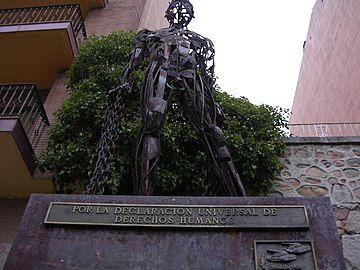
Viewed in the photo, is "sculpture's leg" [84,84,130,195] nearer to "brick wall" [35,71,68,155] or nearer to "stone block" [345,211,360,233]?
"stone block" [345,211,360,233]

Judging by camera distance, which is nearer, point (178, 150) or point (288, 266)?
point (288, 266)

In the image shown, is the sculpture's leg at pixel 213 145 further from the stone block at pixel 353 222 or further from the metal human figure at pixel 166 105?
the stone block at pixel 353 222

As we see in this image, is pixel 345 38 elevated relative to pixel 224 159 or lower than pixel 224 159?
elevated

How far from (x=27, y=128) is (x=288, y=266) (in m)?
6.26

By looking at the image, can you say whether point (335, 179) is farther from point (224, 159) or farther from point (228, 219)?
point (228, 219)

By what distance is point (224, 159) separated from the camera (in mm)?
4020

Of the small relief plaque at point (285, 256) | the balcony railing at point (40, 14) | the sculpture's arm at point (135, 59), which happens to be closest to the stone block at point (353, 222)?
the small relief plaque at point (285, 256)

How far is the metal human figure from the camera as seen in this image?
376cm

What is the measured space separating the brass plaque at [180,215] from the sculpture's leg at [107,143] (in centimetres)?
26

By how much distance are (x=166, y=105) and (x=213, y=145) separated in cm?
55

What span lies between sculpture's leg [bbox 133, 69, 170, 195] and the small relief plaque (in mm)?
1047

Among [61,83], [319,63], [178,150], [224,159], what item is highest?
[319,63]

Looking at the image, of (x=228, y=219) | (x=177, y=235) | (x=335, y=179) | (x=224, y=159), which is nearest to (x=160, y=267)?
(x=177, y=235)

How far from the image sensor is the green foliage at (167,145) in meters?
6.24
